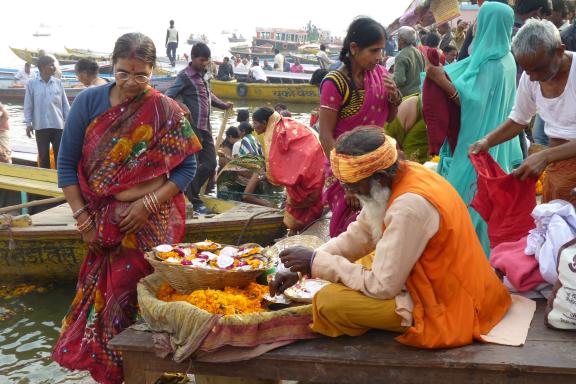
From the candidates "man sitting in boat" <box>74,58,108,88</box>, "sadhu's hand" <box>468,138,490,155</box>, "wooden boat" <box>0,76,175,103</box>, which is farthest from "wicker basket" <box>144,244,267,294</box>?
"wooden boat" <box>0,76,175,103</box>

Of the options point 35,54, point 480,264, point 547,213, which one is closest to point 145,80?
point 480,264

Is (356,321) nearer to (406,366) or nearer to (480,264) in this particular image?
(406,366)

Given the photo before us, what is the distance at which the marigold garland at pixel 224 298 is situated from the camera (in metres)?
3.25

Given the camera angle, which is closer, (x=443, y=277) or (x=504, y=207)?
(x=443, y=277)

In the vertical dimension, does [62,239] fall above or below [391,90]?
below

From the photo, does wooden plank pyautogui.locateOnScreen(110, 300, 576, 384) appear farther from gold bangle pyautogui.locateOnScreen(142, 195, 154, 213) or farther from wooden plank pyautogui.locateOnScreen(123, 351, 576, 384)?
gold bangle pyautogui.locateOnScreen(142, 195, 154, 213)

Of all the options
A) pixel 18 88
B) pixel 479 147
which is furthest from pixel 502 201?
pixel 18 88

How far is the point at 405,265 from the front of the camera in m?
2.85

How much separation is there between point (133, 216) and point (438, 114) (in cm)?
221

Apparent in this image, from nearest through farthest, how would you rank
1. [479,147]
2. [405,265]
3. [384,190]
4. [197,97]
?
[405,265]
[384,190]
[479,147]
[197,97]

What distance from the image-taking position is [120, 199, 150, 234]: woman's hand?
357 cm

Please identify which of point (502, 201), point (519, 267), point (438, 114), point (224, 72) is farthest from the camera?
point (224, 72)

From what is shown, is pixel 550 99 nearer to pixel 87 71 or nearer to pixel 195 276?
pixel 195 276

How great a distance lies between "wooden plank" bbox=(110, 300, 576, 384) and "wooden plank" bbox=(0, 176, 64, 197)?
16.1 ft
